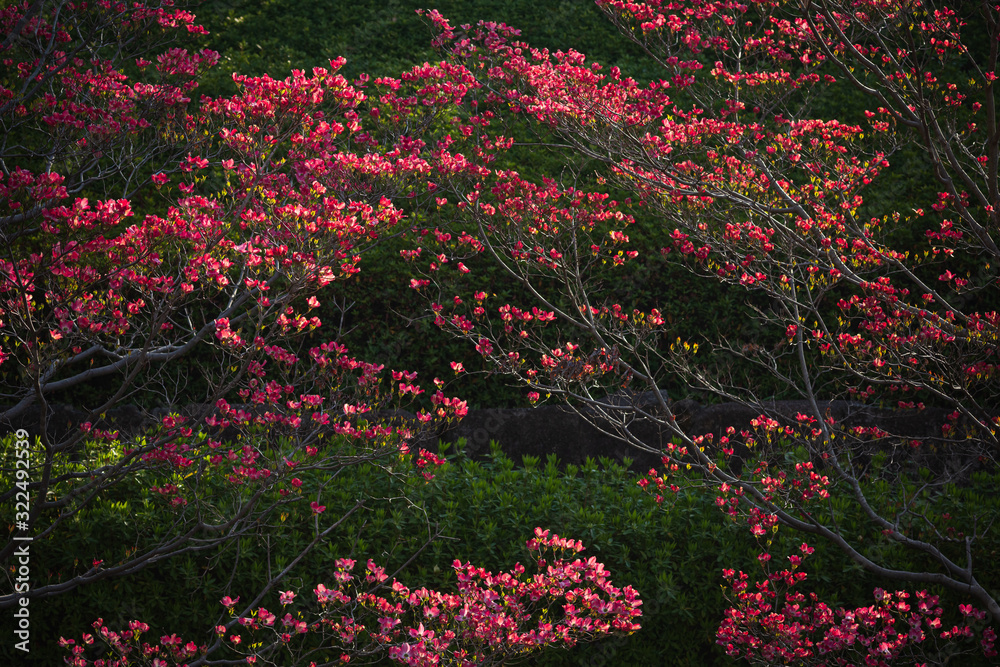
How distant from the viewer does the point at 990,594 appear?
14.4 feet

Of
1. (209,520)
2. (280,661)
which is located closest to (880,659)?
(280,661)

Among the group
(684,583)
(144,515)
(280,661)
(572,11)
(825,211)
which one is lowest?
(280,661)

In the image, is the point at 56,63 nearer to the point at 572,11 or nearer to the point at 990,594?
the point at 990,594

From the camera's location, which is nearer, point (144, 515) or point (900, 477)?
point (144, 515)

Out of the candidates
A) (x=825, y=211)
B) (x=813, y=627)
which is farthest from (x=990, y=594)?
(x=825, y=211)

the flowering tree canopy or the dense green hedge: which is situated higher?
the flowering tree canopy

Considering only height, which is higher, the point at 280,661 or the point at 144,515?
the point at 144,515

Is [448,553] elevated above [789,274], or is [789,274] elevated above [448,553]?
[789,274]

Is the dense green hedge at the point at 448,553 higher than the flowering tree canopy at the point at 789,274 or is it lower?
lower

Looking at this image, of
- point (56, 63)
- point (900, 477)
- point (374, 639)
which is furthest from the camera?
point (56, 63)

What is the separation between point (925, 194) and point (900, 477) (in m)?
4.09

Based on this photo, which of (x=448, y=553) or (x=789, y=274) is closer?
(x=448, y=553)

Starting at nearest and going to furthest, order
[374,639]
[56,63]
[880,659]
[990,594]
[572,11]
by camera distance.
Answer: [374,639], [880,659], [990,594], [56,63], [572,11]

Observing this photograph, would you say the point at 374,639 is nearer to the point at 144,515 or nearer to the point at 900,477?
the point at 144,515
